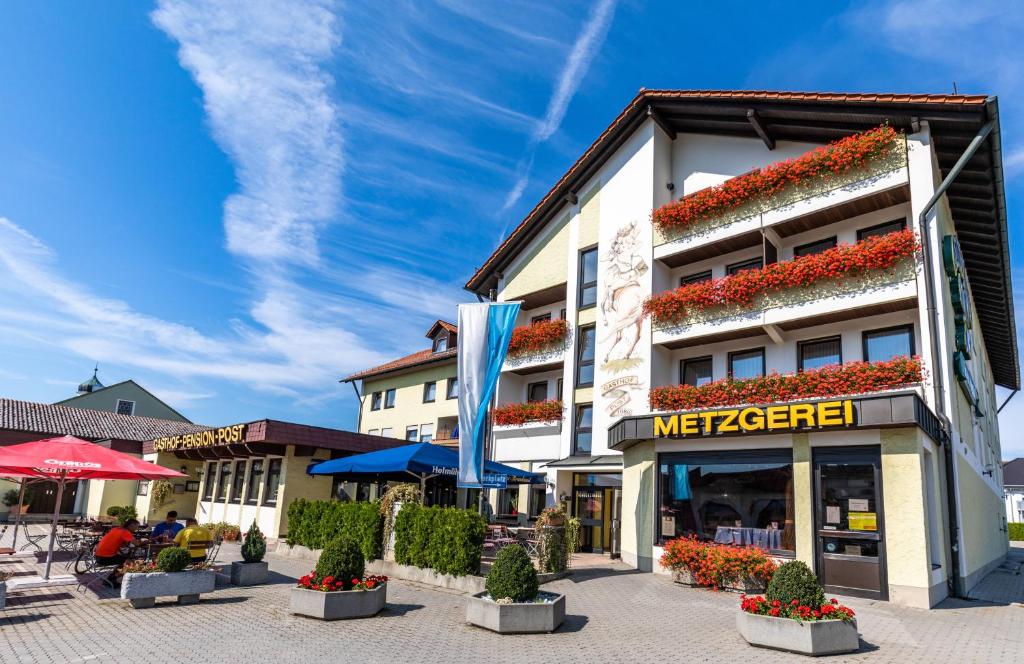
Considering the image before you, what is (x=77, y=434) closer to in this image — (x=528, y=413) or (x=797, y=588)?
(x=528, y=413)

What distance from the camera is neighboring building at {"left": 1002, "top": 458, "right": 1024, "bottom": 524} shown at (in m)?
56.8

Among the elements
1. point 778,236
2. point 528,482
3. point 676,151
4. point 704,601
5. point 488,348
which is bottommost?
point 704,601

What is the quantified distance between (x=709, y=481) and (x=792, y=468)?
2.08 metres

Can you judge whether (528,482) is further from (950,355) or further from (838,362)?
(950,355)

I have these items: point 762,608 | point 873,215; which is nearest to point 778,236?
point 873,215

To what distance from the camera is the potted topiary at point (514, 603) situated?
9523 mm

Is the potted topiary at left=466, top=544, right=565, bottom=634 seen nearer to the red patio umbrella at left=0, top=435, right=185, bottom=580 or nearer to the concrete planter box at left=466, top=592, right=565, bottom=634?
the concrete planter box at left=466, top=592, right=565, bottom=634

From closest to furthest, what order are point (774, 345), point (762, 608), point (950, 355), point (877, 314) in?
1. point (762, 608)
2. point (950, 355)
3. point (877, 314)
4. point (774, 345)

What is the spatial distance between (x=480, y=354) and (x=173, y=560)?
741 centimetres

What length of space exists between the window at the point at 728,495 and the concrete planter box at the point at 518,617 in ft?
22.4

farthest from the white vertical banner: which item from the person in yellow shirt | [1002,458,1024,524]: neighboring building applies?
[1002,458,1024,524]: neighboring building

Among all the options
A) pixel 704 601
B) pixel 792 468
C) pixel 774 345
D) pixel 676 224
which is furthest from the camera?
pixel 676 224

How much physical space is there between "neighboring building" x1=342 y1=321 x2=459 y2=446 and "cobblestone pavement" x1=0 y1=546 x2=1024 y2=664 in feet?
56.1

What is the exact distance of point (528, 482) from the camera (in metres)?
22.4
